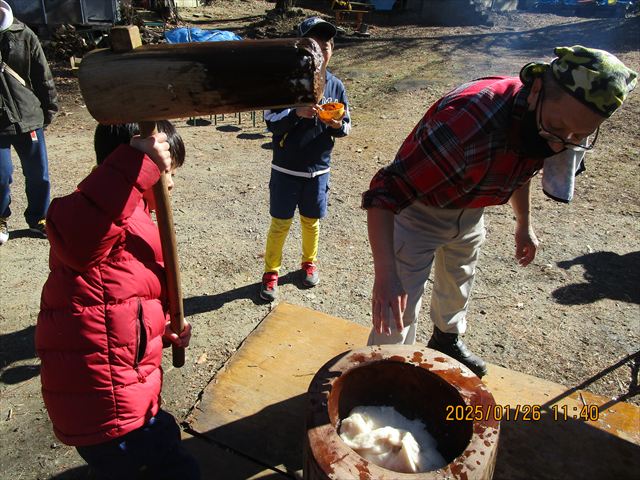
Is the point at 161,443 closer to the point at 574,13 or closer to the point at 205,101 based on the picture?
the point at 205,101

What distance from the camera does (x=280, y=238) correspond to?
151 inches

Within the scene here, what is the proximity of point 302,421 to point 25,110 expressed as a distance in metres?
3.61

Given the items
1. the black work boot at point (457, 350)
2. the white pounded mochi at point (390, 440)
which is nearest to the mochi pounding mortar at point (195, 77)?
the white pounded mochi at point (390, 440)

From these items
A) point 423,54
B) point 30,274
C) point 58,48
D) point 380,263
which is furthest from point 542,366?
point 58,48

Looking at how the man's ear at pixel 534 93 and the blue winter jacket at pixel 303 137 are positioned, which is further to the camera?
the blue winter jacket at pixel 303 137

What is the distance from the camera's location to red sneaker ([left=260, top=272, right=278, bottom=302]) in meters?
3.93

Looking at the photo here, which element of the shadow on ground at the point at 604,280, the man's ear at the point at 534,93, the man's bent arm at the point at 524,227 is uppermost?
the man's ear at the point at 534,93

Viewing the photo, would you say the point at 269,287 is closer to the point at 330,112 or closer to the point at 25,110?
the point at 330,112

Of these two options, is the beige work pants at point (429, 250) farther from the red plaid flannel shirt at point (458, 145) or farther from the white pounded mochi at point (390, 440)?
the white pounded mochi at point (390, 440)

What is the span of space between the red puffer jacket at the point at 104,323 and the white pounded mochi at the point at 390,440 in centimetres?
76

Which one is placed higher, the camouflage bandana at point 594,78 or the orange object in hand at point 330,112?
the camouflage bandana at point 594,78

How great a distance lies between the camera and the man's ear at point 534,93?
75.4 inches

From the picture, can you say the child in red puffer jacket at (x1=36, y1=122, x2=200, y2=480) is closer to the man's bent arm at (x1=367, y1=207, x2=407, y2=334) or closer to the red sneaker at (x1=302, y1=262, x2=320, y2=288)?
the man's bent arm at (x1=367, y1=207, x2=407, y2=334)

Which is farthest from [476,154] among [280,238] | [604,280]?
[604,280]
